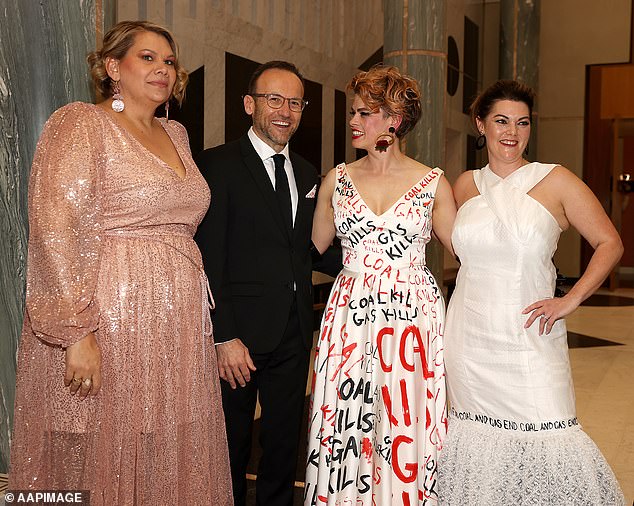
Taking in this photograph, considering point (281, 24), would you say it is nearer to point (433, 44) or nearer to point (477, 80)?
point (433, 44)

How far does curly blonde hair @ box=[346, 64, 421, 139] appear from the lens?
2934mm

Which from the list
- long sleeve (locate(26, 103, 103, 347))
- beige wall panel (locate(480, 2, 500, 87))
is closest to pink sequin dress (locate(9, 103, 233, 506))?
long sleeve (locate(26, 103, 103, 347))

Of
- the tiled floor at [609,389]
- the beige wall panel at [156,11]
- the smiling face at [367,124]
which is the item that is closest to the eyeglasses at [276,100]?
the smiling face at [367,124]

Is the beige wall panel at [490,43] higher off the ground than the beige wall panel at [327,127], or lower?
higher

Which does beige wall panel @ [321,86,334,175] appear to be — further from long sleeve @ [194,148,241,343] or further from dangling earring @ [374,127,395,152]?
long sleeve @ [194,148,241,343]

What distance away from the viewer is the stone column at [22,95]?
3.26m

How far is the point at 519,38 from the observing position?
490 inches

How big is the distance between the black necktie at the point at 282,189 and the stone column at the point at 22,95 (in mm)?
1031

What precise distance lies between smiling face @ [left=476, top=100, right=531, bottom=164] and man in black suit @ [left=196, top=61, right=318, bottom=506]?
76cm

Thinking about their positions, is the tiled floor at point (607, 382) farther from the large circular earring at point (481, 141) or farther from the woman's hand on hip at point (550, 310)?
the large circular earring at point (481, 141)

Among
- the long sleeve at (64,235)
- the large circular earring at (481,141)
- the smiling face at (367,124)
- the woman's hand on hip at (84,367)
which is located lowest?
the woman's hand on hip at (84,367)

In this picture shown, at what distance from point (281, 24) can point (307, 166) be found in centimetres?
550

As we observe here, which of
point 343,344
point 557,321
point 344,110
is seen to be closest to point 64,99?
point 343,344

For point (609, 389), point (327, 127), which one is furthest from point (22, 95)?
point (327, 127)
